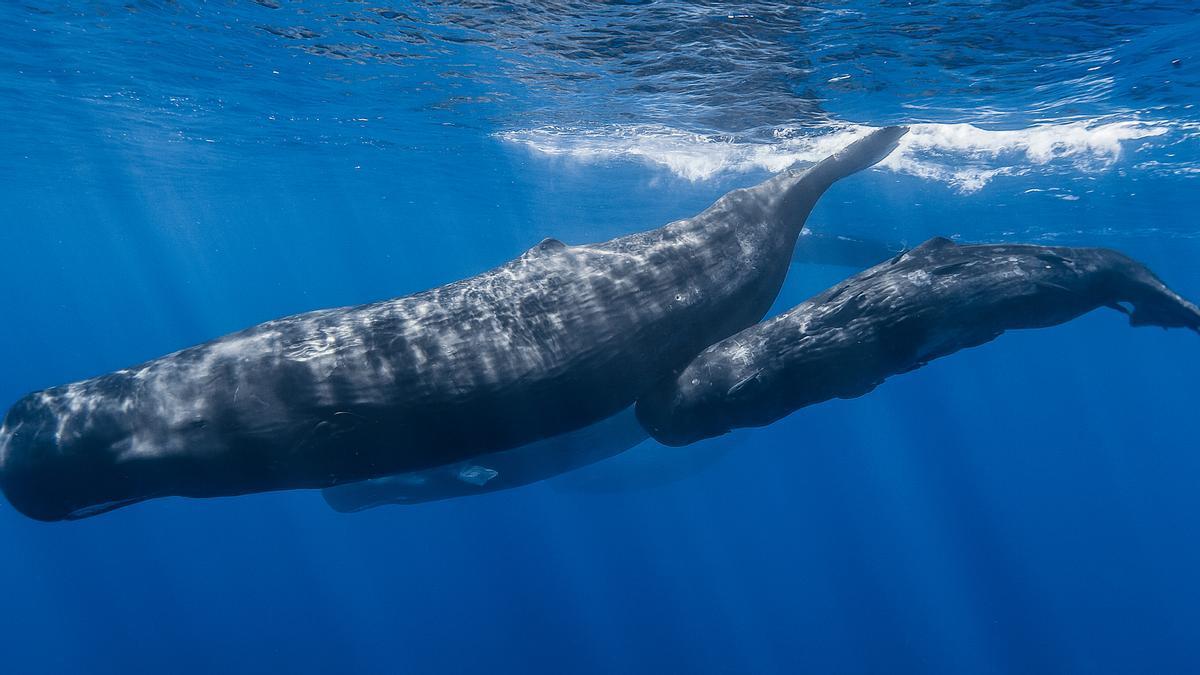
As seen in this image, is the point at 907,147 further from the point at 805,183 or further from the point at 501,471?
the point at 501,471

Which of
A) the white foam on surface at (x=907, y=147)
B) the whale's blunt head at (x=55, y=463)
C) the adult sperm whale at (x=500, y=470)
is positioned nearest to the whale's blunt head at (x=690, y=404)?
the adult sperm whale at (x=500, y=470)

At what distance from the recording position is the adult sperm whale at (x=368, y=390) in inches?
192

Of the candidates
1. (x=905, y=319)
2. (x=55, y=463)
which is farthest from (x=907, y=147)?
(x=55, y=463)

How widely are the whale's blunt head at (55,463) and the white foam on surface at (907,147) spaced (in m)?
16.6

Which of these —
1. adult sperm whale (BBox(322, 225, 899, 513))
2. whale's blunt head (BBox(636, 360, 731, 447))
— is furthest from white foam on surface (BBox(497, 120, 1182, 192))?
whale's blunt head (BBox(636, 360, 731, 447))

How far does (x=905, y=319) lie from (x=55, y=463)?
6547 millimetres

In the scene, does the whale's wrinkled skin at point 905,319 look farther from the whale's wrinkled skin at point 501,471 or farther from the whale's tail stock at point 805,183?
the whale's wrinkled skin at point 501,471

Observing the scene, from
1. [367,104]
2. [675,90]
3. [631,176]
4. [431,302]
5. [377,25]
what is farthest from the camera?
[631,176]

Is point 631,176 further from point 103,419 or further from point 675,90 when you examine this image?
point 103,419

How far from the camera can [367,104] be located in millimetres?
21047

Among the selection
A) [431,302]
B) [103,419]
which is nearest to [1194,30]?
[431,302]

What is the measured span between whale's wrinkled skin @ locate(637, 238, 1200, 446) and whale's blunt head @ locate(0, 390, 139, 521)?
14.3 feet

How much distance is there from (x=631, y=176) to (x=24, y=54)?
18.5 meters

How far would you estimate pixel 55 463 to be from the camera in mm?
4816
